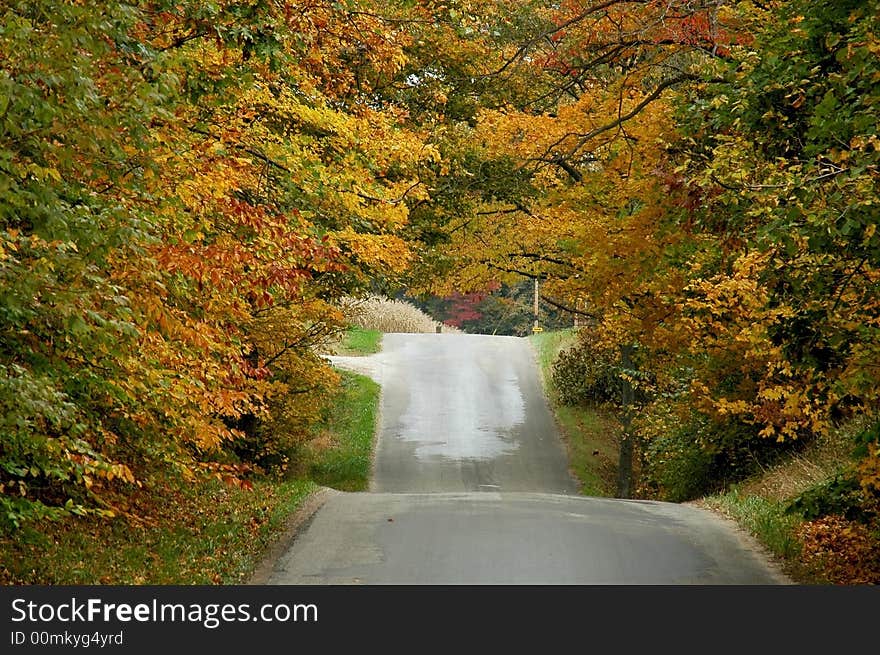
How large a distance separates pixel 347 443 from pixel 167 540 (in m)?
15.7

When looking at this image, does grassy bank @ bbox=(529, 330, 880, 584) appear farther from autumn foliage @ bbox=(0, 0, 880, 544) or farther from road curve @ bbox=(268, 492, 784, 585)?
autumn foliage @ bbox=(0, 0, 880, 544)

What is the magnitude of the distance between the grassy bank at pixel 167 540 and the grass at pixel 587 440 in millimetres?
9674

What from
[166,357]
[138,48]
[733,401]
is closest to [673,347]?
[733,401]

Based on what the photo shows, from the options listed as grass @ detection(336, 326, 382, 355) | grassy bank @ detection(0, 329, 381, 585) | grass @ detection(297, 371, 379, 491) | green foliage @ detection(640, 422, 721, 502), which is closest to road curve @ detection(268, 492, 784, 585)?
grassy bank @ detection(0, 329, 381, 585)

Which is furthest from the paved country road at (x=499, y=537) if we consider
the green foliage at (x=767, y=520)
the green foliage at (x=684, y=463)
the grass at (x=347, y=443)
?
the green foliage at (x=684, y=463)

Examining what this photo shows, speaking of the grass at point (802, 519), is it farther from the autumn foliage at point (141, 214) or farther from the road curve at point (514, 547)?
the autumn foliage at point (141, 214)

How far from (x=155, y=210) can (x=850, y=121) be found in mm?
5544

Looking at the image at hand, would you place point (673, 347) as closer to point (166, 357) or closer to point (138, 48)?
point (166, 357)

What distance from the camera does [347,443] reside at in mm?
27453

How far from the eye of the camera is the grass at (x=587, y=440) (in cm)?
2591

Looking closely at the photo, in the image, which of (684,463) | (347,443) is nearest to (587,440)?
(347,443)

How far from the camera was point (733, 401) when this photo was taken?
16.6 meters

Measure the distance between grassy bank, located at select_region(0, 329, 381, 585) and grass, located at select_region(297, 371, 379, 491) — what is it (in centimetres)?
589

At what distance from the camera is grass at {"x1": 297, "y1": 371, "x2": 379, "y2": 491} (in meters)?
24.9
